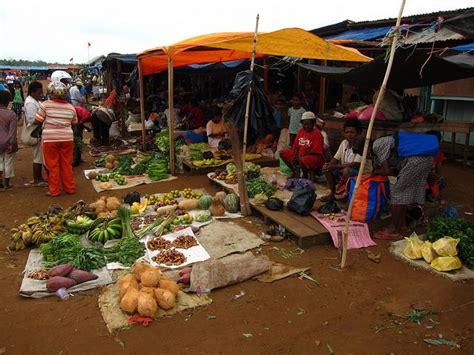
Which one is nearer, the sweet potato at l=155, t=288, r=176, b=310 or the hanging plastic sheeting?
the sweet potato at l=155, t=288, r=176, b=310

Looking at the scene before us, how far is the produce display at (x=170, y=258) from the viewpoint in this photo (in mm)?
4195

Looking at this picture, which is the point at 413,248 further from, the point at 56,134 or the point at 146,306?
the point at 56,134

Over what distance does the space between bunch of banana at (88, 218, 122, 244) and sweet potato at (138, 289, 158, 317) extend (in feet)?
5.30

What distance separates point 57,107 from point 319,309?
527 centimetres

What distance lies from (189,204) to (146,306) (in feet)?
8.72

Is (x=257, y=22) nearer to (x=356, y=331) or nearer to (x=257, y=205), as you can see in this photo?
(x=257, y=205)

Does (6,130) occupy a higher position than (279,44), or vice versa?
(279,44)

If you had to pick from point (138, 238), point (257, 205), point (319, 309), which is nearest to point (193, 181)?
point (257, 205)

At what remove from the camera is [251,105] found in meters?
6.00

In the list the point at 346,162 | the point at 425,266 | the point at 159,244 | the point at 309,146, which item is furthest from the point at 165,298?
the point at 309,146

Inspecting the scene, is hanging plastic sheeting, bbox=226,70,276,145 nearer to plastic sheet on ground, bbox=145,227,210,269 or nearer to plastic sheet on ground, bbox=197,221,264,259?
plastic sheet on ground, bbox=197,221,264,259

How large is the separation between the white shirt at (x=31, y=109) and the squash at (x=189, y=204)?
3.17 m

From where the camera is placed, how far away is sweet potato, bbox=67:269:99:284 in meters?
3.75

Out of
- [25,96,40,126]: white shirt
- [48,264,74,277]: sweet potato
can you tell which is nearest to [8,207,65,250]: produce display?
[48,264,74,277]: sweet potato
